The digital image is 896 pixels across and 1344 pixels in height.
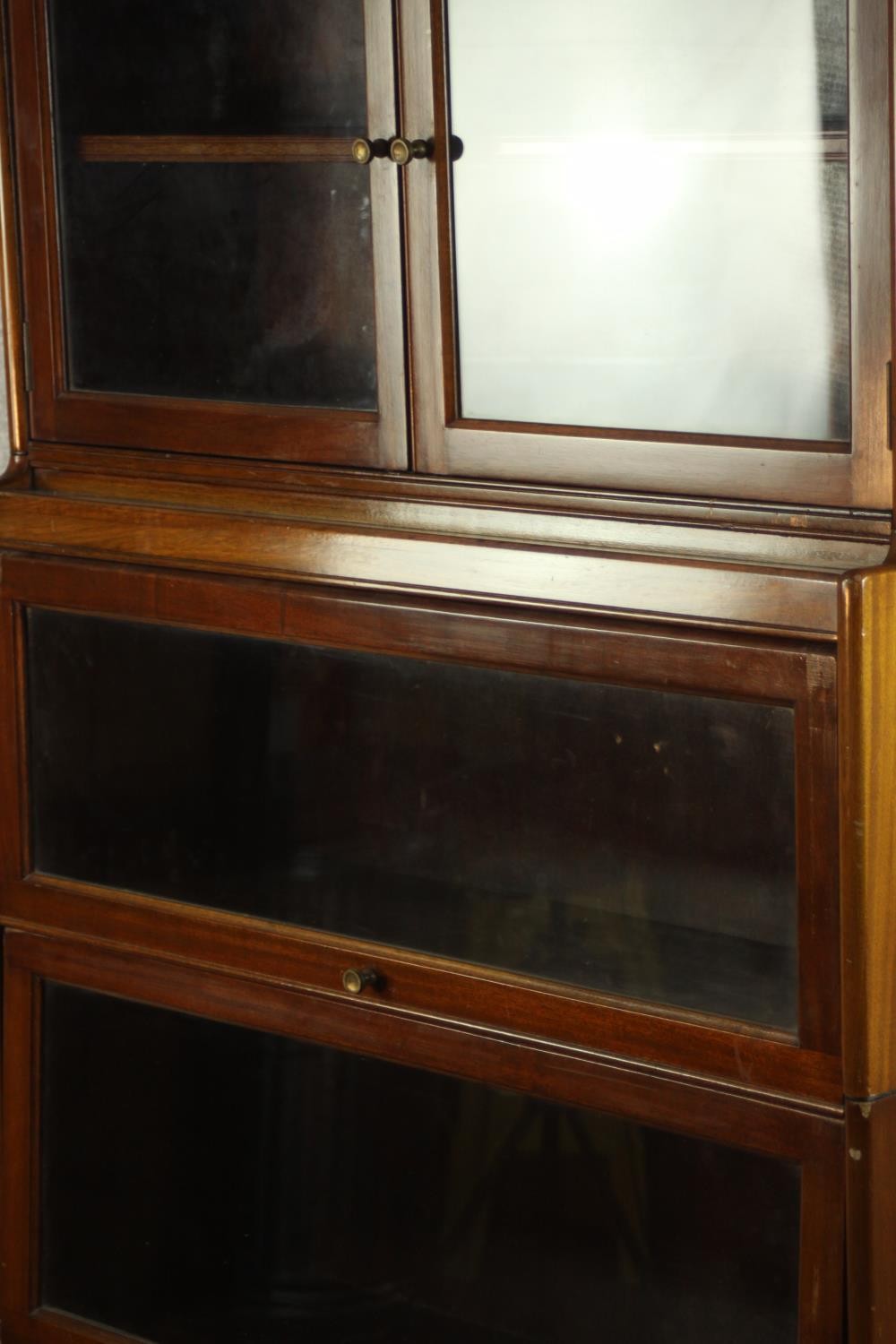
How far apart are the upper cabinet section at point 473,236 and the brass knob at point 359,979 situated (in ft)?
1.24

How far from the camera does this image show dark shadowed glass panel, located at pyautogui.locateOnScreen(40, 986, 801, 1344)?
115 cm

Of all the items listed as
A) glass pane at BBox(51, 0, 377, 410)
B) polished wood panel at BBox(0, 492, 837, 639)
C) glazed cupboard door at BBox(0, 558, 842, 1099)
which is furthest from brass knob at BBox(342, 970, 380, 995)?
glass pane at BBox(51, 0, 377, 410)

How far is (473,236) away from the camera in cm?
115

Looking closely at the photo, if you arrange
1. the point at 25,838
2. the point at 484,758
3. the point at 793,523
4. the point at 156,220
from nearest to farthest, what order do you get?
the point at 793,523
the point at 484,758
the point at 156,220
the point at 25,838

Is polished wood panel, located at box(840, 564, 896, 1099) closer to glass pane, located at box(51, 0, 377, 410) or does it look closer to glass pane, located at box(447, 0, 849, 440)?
glass pane, located at box(447, 0, 849, 440)

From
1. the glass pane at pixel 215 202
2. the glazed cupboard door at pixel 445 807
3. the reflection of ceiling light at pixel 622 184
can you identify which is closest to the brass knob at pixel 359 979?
the glazed cupboard door at pixel 445 807

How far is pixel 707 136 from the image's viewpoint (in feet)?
3.46

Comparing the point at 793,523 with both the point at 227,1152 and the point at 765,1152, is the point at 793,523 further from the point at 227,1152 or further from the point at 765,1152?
the point at 227,1152

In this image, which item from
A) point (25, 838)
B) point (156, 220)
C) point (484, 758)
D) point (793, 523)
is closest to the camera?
point (793, 523)

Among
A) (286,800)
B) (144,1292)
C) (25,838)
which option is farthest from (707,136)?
(144,1292)

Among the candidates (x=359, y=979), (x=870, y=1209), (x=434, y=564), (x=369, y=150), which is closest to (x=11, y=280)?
(x=369, y=150)

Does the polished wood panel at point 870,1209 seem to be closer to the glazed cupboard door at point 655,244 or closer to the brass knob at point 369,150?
the glazed cupboard door at point 655,244

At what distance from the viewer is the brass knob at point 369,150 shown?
1154mm

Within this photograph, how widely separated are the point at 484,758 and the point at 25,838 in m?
0.46
